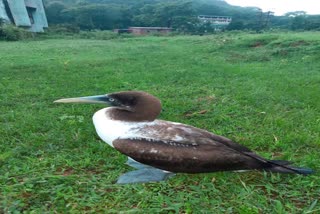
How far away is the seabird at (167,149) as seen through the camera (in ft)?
9.60

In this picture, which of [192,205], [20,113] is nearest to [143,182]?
[192,205]

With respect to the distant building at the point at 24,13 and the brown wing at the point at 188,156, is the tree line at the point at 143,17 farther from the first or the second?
the brown wing at the point at 188,156

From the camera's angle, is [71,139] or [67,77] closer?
[71,139]

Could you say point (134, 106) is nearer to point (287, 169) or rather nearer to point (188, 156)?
point (188, 156)

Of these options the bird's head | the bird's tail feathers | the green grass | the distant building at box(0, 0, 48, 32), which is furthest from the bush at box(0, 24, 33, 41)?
the bird's tail feathers

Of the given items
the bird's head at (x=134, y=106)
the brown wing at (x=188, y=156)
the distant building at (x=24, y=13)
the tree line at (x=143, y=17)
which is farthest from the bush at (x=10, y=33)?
the brown wing at (x=188, y=156)

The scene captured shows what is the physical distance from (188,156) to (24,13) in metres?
35.5

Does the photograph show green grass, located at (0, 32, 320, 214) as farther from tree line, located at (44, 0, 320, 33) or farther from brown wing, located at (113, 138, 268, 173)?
tree line, located at (44, 0, 320, 33)

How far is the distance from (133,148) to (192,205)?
0.72 m

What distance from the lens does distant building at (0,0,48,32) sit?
3264 cm

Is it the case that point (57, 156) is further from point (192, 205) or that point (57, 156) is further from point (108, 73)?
point (108, 73)

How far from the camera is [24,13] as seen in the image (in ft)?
113

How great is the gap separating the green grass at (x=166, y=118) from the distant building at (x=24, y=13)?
87.9 ft

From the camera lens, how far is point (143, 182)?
2.91 meters
